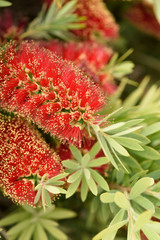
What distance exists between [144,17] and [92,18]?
254mm

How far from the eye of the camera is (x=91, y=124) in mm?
478

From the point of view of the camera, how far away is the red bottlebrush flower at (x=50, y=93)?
1.57ft

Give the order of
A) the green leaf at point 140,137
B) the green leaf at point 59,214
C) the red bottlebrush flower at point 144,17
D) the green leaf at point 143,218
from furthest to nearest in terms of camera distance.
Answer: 1. the red bottlebrush flower at point 144,17
2. the green leaf at point 59,214
3. the green leaf at point 140,137
4. the green leaf at point 143,218

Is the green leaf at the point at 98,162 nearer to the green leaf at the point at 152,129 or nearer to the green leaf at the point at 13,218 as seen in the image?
the green leaf at the point at 152,129

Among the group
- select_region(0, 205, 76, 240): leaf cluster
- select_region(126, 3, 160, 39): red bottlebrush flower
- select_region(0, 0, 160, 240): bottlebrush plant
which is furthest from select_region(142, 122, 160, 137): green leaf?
select_region(126, 3, 160, 39): red bottlebrush flower

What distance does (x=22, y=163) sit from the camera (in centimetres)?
48

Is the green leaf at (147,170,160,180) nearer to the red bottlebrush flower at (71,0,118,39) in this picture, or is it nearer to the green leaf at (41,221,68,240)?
the green leaf at (41,221,68,240)

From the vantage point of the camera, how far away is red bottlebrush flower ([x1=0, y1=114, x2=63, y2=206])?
0.48 meters

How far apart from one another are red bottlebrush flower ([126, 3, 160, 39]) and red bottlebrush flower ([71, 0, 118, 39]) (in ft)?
0.64

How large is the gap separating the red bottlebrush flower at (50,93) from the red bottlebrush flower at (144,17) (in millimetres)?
508

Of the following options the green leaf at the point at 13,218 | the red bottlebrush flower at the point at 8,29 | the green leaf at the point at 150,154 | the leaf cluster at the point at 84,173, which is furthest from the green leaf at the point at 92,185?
the red bottlebrush flower at the point at 8,29

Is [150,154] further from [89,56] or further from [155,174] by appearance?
[89,56]

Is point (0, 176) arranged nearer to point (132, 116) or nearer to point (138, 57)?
point (132, 116)

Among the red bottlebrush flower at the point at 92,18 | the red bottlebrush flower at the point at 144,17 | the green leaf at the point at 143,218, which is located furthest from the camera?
the red bottlebrush flower at the point at 144,17
